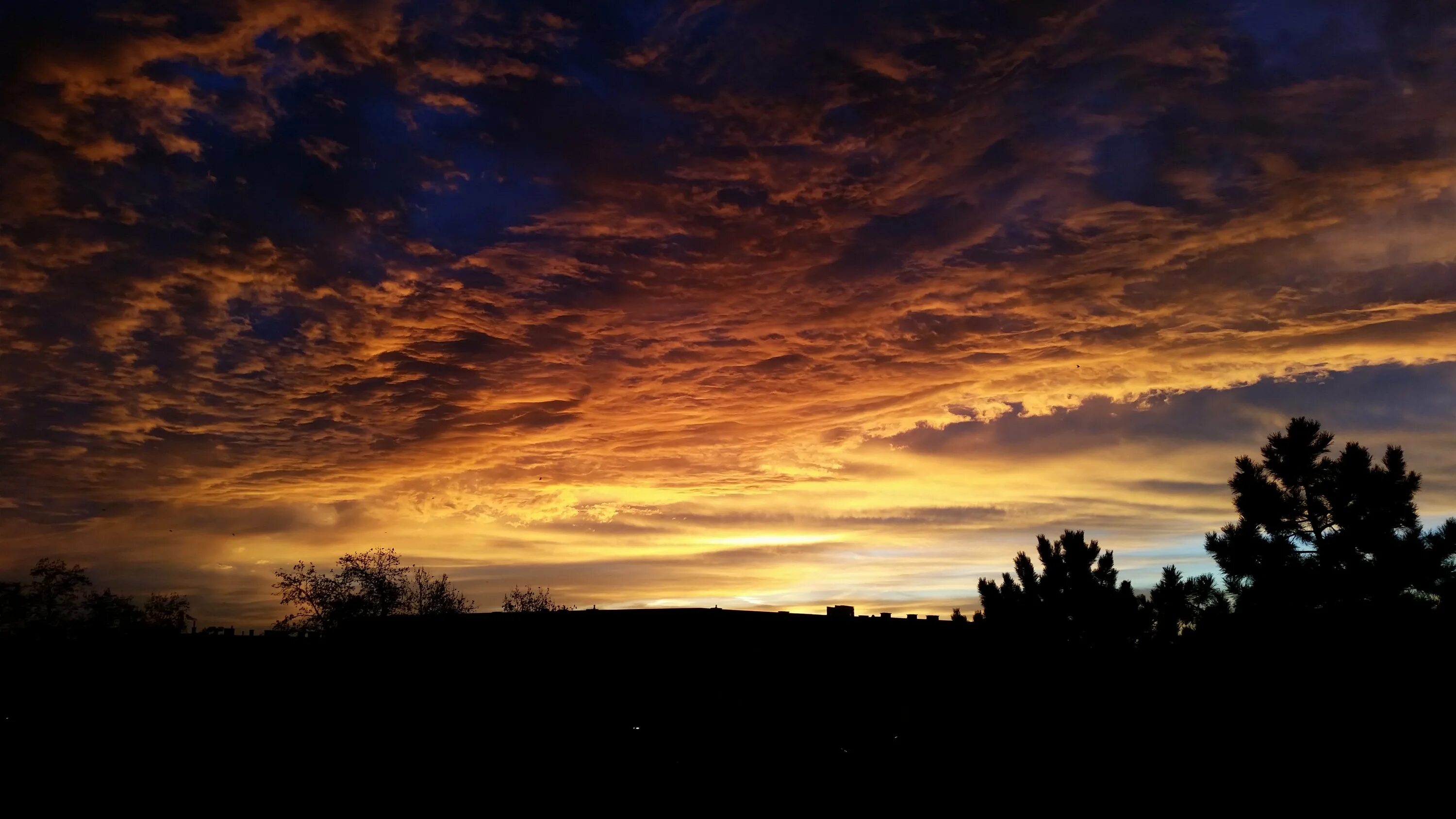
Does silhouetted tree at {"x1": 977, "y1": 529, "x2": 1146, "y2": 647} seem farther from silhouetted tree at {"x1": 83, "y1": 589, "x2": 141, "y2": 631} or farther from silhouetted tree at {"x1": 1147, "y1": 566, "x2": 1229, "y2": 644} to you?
silhouetted tree at {"x1": 83, "y1": 589, "x2": 141, "y2": 631}

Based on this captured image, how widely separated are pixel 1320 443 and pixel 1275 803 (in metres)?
9.74

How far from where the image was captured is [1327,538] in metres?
23.2

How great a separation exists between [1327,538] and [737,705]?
646 inches

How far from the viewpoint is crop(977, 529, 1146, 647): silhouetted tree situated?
3278 cm

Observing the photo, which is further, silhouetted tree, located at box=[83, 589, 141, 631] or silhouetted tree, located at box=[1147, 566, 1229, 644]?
silhouetted tree, located at box=[83, 589, 141, 631]

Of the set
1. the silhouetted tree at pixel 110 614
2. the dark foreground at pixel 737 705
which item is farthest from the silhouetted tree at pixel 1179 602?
the silhouetted tree at pixel 110 614

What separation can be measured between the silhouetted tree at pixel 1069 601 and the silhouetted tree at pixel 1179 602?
348 cm

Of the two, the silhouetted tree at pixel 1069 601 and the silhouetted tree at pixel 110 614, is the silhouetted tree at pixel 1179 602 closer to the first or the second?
the silhouetted tree at pixel 1069 601

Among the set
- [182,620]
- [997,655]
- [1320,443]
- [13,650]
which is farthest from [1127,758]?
[182,620]

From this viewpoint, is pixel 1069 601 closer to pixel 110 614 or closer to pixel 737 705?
pixel 737 705

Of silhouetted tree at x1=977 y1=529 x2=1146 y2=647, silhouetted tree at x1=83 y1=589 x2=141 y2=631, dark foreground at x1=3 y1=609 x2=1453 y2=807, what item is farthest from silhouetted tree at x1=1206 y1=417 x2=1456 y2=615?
silhouetted tree at x1=83 y1=589 x2=141 y2=631

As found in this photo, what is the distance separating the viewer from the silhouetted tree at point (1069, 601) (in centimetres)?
3278


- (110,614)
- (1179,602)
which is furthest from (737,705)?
(110,614)

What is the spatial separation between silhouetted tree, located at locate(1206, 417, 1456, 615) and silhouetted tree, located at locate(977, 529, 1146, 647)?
8.30 m
